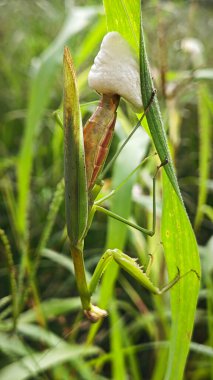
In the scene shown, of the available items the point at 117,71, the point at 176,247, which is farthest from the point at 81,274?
the point at 117,71

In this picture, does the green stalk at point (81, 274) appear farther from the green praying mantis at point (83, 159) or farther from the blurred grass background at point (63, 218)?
the blurred grass background at point (63, 218)

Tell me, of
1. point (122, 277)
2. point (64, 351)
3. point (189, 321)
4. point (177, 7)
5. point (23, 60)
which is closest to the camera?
point (189, 321)

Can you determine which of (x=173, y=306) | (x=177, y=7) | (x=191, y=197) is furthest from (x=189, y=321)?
(x=177, y=7)

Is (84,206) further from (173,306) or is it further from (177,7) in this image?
(177,7)

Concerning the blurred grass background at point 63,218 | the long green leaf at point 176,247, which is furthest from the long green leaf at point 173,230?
the blurred grass background at point 63,218

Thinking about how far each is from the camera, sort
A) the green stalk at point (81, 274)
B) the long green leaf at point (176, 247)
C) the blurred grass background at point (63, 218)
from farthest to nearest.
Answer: the blurred grass background at point (63, 218)
the green stalk at point (81, 274)
the long green leaf at point (176, 247)

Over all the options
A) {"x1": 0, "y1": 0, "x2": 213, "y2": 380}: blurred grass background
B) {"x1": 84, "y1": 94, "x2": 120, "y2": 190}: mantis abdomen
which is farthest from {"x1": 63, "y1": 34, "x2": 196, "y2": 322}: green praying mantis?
{"x1": 0, "y1": 0, "x2": 213, "y2": 380}: blurred grass background
